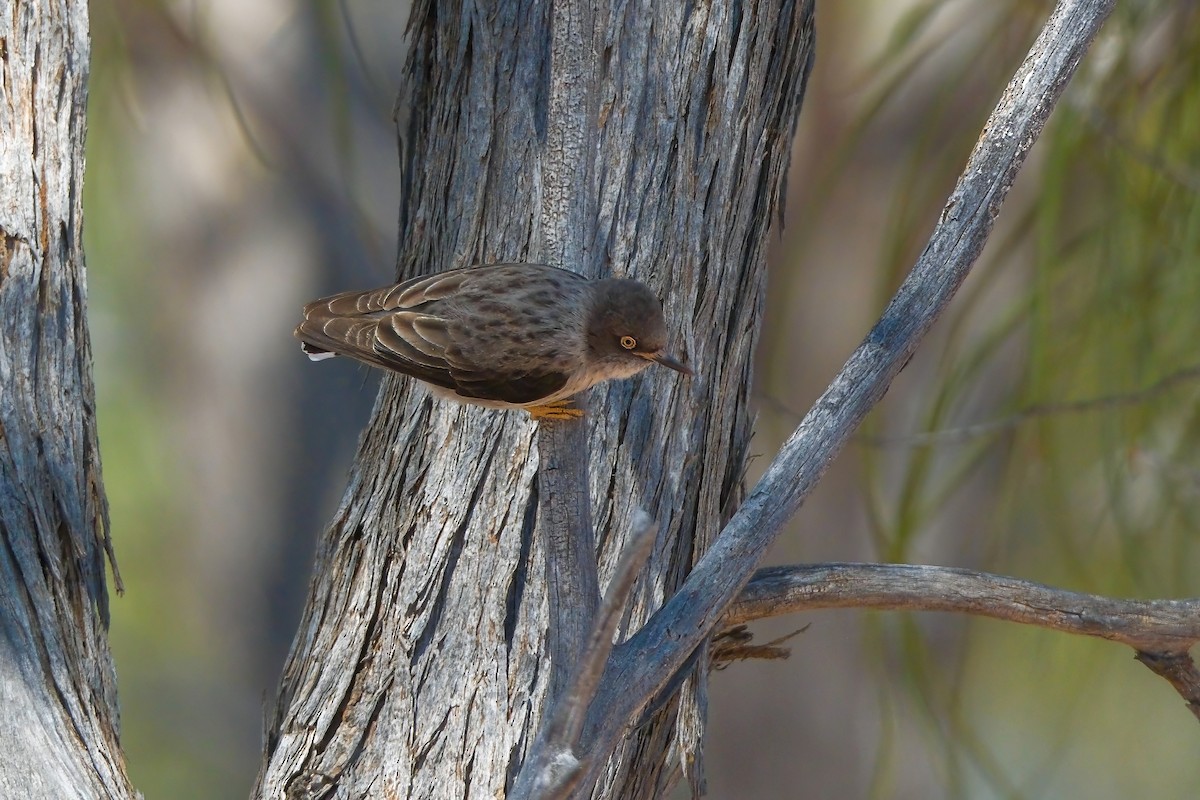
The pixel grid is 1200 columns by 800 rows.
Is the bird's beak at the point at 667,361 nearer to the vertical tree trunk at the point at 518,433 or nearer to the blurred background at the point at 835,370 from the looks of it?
the vertical tree trunk at the point at 518,433

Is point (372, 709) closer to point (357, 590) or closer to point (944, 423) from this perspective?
point (357, 590)

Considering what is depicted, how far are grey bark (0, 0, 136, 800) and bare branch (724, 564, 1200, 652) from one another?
0.74m

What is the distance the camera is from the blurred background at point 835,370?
112 inches

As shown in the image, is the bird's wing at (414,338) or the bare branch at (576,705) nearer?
the bare branch at (576,705)

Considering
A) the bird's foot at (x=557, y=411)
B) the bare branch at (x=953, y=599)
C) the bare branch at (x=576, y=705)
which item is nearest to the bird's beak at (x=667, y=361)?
the bird's foot at (x=557, y=411)

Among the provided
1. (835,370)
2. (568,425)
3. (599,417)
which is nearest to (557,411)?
(568,425)

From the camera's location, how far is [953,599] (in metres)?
1.36

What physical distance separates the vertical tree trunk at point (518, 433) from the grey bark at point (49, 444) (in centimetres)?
28

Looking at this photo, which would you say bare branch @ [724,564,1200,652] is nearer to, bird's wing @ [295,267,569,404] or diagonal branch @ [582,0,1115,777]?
diagonal branch @ [582,0,1115,777]

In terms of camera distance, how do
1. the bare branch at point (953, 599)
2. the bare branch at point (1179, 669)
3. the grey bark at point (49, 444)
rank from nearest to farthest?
the grey bark at point (49, 444), the bare branch at point (953, 599), the bare branch at point (1179, 669)

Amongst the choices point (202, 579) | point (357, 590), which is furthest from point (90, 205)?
point (357, 590)

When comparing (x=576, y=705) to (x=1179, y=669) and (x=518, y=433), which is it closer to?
(x=518, y=433)

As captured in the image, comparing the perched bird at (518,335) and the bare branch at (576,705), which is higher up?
the perched bird at (518,335)

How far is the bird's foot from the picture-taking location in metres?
1.17
